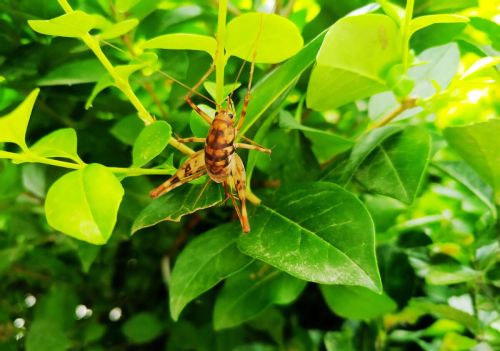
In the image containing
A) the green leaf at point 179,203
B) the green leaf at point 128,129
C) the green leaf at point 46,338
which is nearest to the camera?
the green leaf at point 179,203

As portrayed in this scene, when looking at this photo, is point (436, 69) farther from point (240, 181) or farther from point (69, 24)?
point (69, 24)

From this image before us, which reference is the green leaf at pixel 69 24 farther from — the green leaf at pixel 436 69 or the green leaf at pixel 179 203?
the green leaf at pixel 436 69

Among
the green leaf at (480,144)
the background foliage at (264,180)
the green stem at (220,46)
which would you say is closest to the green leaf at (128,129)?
the background foliage at (264,180)

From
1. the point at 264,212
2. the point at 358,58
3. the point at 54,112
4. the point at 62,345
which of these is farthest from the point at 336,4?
the point at 62,345

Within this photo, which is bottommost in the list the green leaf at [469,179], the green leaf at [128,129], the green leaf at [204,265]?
the green leaf at [204,265]

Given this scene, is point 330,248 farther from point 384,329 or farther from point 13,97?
point 13,97

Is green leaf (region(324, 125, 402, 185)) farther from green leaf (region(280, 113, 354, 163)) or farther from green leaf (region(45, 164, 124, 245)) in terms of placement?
green leaf (region(45, 164, 124, 245))

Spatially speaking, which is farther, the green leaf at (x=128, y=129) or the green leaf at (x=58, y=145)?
the green leaf at (x=128, y=129)

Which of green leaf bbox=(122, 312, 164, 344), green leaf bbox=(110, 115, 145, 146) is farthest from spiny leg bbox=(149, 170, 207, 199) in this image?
green leaf bbox=(122, 312, 164, 344)
